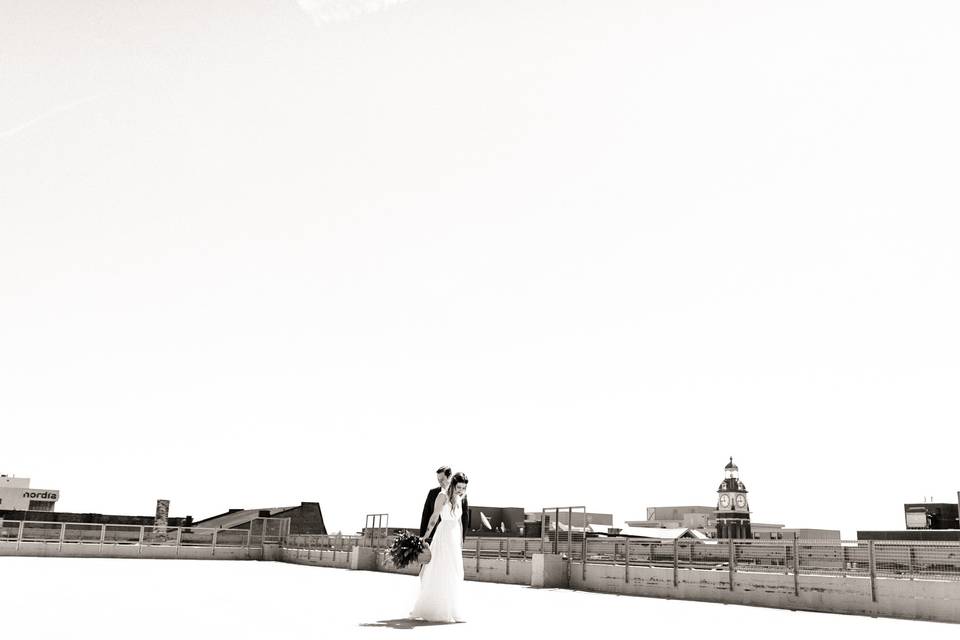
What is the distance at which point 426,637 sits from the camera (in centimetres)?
852

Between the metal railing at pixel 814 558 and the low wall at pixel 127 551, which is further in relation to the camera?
the low wall at pixel 127 551

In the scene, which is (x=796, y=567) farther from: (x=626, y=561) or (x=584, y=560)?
(x=584, y=560)

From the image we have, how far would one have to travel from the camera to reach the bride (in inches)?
408

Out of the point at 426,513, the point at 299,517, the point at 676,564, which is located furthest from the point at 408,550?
the point at 299,517

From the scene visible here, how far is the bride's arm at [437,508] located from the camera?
10.9 m

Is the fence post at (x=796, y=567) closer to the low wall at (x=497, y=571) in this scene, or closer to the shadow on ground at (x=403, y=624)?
the low wall at (x=497, y=571)

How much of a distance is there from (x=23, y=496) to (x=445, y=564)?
100408 millimetres

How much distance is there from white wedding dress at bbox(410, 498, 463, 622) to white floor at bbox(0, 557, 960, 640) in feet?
0.96

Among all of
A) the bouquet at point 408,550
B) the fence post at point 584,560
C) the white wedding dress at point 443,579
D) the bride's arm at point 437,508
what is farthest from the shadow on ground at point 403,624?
the fence post at point 584,560

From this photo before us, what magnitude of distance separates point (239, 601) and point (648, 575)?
8.77 m

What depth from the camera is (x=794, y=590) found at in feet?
48.2

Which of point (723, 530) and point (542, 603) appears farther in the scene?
point (723, 530)

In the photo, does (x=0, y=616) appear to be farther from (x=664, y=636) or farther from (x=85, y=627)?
(x=664, y=636)

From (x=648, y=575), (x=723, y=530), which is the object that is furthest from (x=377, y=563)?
(x=723, y=530)
